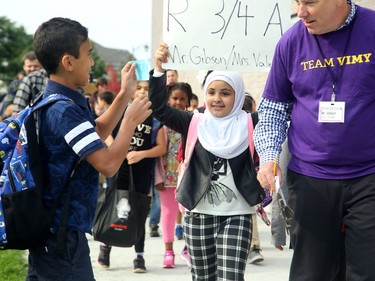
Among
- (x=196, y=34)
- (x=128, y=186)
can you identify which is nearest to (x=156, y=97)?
(x=196, y=34)

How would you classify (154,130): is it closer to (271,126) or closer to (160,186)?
(160,186)

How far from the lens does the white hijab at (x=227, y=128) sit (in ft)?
16.4

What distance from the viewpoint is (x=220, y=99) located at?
517 centimetres

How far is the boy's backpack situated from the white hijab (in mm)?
1628

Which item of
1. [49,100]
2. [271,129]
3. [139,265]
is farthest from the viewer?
[139,265]

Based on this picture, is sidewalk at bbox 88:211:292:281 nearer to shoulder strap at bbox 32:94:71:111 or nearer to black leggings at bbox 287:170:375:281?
black leggings at bbox 287:170:375:281

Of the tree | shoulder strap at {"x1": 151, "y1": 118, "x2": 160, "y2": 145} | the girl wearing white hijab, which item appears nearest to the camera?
the girl wearing white hijab

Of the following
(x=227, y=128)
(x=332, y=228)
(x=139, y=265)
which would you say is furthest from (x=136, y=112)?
(x=139, y=265)

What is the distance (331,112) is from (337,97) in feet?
0.26

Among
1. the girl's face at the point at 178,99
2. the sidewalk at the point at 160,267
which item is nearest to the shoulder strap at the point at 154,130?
the girl's face at the point at 178,99

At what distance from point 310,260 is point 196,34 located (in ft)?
6.71

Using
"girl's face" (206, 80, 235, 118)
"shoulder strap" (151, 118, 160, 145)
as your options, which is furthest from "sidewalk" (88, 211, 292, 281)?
"girl's face" (206, 80, 235, 118)

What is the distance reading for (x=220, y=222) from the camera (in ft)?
16.2

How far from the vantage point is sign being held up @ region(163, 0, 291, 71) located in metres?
5.18
